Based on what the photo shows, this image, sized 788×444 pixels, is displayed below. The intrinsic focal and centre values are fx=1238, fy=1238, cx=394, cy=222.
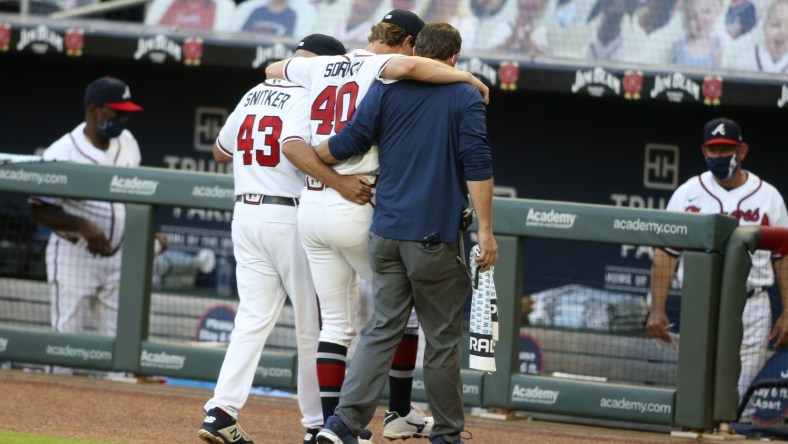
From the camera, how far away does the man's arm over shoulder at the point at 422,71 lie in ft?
14.8

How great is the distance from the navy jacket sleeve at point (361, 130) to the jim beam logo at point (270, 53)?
4.45 metres

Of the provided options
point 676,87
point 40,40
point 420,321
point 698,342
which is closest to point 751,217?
point 698,342

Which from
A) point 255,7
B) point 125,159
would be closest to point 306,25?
point 255,7

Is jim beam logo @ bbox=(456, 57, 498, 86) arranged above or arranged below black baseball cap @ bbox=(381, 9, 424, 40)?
A: above

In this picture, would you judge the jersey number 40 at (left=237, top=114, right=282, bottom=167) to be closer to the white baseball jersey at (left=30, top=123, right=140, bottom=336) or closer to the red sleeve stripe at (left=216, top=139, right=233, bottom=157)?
the red sleeve stripe at (left=216, top=139, right=233, bottom=157)

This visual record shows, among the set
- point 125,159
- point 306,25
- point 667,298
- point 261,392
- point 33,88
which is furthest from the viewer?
point 33,88

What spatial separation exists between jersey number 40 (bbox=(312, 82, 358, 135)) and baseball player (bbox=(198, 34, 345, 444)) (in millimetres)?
58

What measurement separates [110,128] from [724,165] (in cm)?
359

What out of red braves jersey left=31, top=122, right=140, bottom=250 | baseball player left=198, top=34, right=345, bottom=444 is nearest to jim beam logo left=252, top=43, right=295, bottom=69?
red braves jersey left=31, top=122, right=140, bottom=250

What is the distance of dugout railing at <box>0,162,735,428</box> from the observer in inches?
238

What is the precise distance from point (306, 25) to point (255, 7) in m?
0.47

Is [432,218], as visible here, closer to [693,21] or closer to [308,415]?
[308,415]

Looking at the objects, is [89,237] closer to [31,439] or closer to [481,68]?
[31,439]

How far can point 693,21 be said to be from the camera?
8898mm
